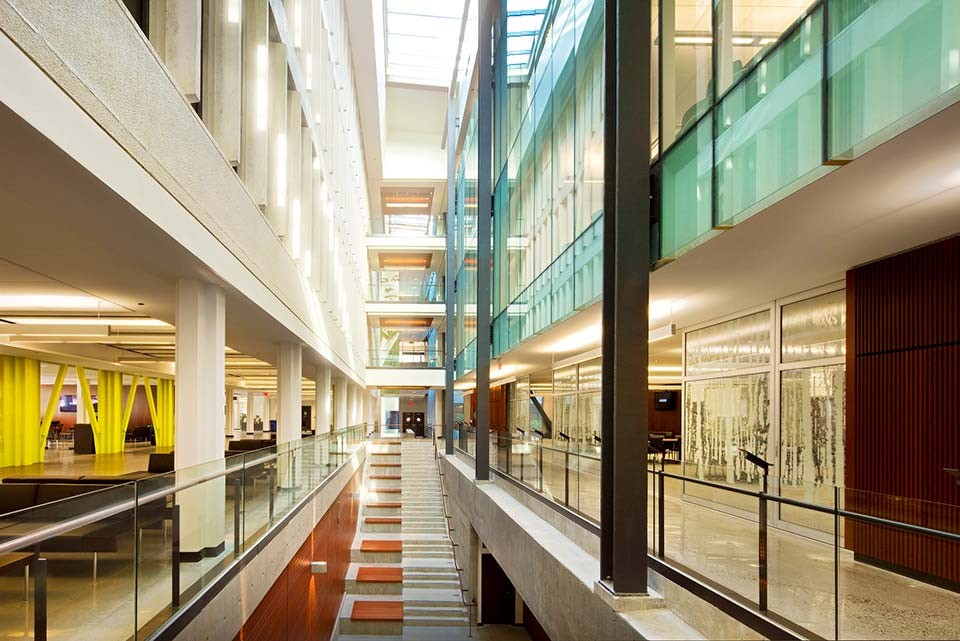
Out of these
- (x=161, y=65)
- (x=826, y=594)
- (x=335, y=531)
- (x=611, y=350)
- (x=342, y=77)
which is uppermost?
(x=342, y=77)

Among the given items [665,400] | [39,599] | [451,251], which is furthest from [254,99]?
[451,251]

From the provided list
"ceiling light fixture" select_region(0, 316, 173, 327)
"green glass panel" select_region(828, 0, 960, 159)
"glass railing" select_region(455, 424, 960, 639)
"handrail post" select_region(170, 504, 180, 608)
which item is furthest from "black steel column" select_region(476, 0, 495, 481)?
"green glass panel" select_region(828, 0, 960, 159)

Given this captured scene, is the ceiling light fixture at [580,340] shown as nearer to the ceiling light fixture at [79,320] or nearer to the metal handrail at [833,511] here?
the ceiling light fixture at [79,320]

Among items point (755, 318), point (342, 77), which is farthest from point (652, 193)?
point (342, 77)

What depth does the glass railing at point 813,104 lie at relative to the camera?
4.33m

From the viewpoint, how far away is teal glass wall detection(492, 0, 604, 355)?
11656 millimetres

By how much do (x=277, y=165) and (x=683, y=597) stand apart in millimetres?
9076

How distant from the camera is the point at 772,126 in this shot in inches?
231

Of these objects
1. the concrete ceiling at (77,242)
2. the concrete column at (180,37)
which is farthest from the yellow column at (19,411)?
the concrete column at (180,37)

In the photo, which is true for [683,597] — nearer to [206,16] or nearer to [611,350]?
[611,350]

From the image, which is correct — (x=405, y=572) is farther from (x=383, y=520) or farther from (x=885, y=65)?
(x=885, y=65)

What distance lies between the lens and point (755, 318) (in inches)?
430

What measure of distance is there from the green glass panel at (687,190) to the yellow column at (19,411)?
20316mm

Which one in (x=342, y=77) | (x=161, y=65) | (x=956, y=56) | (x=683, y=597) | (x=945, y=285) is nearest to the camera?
(x=956, y=56)
